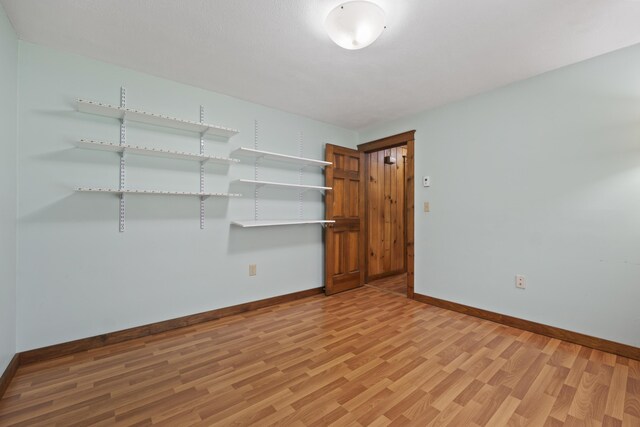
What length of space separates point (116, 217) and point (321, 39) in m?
2.14

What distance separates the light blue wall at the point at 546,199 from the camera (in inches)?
82.6

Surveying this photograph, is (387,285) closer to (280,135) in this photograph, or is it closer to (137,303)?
(280,135)

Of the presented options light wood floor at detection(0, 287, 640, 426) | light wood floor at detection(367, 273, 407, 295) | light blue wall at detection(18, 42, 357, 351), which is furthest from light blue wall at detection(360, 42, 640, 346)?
light blue wall at detection(18, 42, 357, 351)

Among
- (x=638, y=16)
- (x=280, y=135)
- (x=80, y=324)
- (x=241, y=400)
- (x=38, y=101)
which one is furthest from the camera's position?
Result: (x=280, y=135)

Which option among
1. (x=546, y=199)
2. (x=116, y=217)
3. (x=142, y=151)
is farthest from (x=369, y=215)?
(x=116, y=217)

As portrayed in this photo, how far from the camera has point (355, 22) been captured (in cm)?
162

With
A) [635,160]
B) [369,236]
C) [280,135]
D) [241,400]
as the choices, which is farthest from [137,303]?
[635,160]

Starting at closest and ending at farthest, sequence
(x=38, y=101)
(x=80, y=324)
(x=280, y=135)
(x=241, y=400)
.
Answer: (x=241, y=400), (x=38, y=101), (x=80, y=324), (x=280, y=135)

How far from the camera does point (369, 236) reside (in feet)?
14.1

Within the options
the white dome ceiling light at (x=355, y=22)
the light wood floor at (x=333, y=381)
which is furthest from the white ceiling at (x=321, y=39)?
the light wood floor at (x=333, y=381)

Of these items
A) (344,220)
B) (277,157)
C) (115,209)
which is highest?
(277,157)

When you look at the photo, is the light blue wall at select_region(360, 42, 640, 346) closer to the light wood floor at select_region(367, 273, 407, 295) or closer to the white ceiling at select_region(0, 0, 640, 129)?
the white ceiling at select_region(0, 0, 640, 129)

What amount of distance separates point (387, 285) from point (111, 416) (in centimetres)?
338

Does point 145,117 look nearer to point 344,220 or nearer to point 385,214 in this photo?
point 344,220
